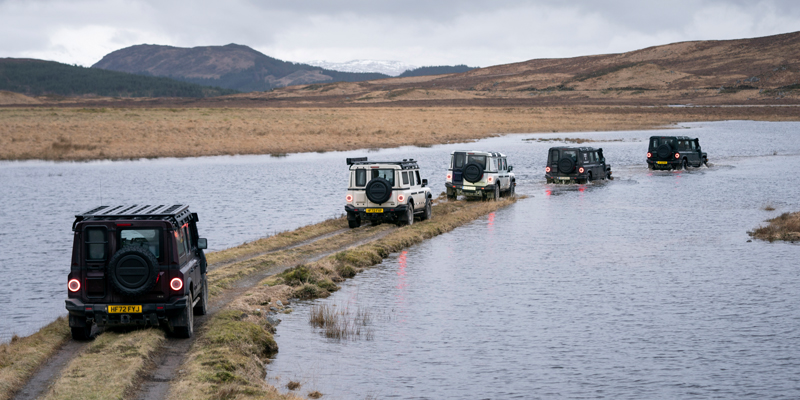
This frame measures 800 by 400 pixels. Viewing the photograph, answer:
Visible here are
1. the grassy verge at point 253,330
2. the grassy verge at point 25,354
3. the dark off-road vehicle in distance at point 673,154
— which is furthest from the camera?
the dark off-road vehicle in distance at point 673,154

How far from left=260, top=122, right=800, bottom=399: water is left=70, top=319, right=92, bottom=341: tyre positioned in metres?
3.54

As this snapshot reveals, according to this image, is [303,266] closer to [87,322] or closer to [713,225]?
[87,322]

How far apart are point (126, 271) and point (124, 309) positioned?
0.72 meters

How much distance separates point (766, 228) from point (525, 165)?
33.7m

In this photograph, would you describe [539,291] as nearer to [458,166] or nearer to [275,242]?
[275,242]

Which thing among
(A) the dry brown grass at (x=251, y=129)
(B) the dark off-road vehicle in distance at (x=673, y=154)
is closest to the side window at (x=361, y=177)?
(B) the dark off-road vehicle in distance at (x=673, y=154)

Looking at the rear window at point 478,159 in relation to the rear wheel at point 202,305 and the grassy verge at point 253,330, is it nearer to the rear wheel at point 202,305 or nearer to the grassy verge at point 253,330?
the grassy verge at point 253,330

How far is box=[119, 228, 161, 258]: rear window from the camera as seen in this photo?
13.8m

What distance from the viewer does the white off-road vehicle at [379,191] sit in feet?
97.3

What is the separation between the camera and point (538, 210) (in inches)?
1517

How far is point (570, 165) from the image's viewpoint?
48656 millimetres

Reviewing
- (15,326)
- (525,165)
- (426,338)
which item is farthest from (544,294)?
(525,165)

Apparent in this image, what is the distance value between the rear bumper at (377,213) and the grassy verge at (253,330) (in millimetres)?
1463

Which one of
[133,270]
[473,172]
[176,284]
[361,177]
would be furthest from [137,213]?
[473,172]
